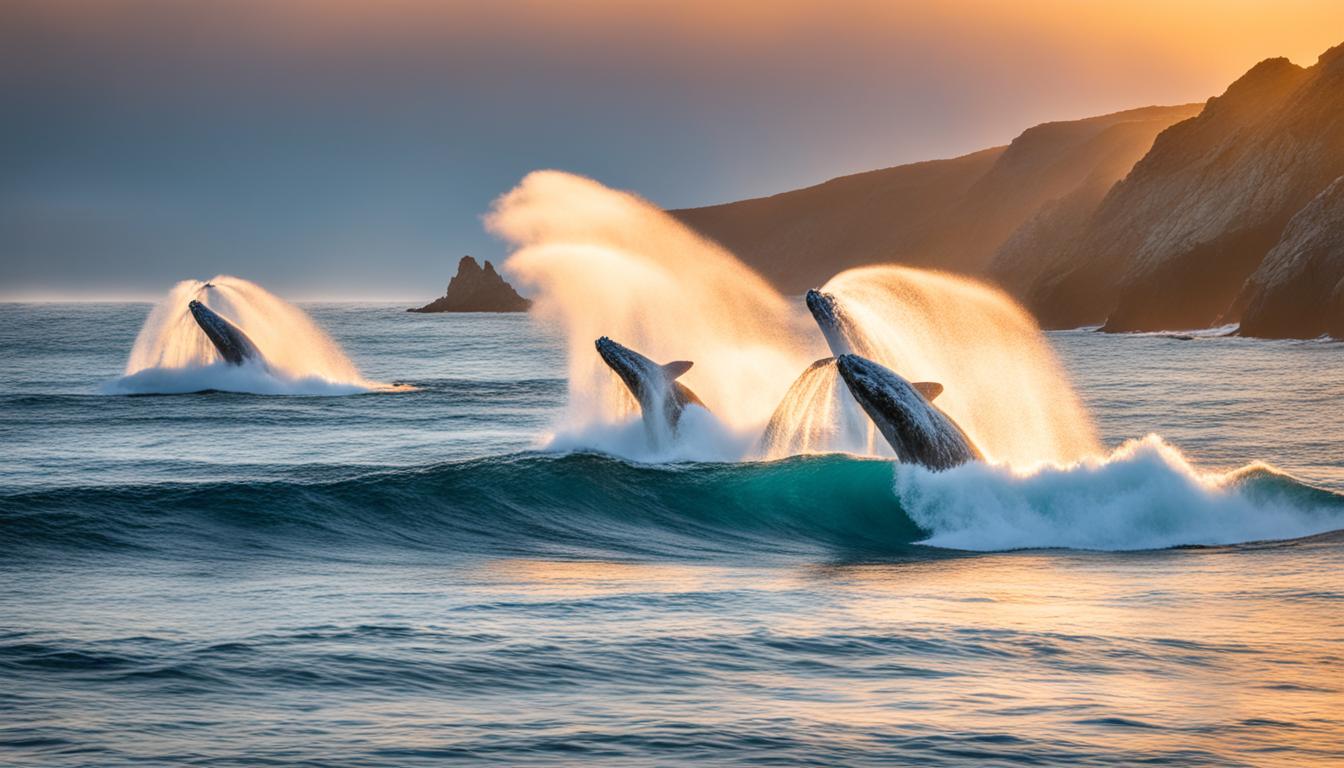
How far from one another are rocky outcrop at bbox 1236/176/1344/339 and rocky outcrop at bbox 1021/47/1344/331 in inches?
504

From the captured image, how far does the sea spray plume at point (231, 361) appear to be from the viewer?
49812 millimetres

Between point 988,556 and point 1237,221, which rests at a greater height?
point 1237,221

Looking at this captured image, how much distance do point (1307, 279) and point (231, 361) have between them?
62.0 metres

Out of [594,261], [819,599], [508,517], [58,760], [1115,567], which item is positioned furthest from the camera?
[594,261]

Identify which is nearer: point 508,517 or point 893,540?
point 893,540

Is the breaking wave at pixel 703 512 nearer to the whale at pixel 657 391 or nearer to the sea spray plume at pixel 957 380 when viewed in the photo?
the sea spray plume at pixel 957 380

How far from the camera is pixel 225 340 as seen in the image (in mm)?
51062

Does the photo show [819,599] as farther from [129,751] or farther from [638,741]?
[129,751]

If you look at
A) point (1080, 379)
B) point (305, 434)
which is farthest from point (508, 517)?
point (1080, 379)

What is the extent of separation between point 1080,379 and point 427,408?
2877 cm

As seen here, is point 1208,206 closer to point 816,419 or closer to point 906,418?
point 816,419

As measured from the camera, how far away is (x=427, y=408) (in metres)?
44.2

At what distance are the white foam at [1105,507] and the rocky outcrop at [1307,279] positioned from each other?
69.5 metres

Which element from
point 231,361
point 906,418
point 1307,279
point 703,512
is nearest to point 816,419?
point 703,512
